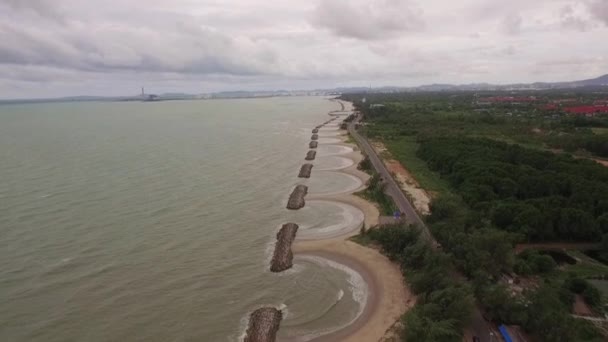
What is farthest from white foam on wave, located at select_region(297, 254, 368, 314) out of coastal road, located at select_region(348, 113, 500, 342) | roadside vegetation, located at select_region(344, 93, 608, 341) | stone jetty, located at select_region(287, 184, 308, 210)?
stone jetty, located at select_region(287, 184, 308, 210)

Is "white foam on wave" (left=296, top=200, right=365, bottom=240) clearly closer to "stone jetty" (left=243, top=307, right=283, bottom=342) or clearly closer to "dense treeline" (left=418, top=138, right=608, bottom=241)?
"dense treeline" (left=418, top=138, right=608, bottom=241)

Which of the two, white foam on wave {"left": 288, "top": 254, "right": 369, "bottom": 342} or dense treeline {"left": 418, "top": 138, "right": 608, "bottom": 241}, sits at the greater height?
dense treeline {"left": 418, "top": 138, "right": 608, "bottom": 241}

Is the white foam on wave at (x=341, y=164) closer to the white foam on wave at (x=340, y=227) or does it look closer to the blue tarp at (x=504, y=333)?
the white foam on wave at (x=340, y=227)

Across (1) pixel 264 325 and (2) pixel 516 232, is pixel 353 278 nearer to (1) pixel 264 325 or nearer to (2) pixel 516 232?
(1) pixel 264 325

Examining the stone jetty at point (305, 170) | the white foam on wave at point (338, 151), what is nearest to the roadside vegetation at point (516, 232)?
the stone jetty at point (305, 170)

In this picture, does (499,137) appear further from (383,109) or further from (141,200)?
(141,200)

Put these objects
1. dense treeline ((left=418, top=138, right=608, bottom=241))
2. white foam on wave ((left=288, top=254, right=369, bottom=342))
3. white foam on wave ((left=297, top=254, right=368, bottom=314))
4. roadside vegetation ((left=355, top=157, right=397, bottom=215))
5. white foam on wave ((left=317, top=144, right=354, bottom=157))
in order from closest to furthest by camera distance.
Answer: white foam on wave ((left=288, top=254, right=369, bottom=342)) → white foam on wave ((left=297, top=254, right=368, bottom=314)) → dense treeline ((left=418, top=138, right=608, bottom=241)) → roadside vegetation ((left=355, top=157, right=397, bottom=215)) → white foam on wave ((left=317, top=144, right=354, bottom=157))

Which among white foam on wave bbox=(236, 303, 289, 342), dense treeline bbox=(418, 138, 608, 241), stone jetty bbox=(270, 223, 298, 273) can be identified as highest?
dense treeline bbox=(418, 138, 608, 241)
